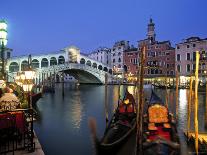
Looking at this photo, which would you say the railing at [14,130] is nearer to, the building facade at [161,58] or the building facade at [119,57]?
the building facade at [161,58]

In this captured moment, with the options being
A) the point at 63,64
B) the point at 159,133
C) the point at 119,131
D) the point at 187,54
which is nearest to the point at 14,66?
the point at 63,64

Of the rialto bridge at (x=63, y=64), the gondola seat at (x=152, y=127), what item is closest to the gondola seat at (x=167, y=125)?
the gondola seat at (x=152, y=127)

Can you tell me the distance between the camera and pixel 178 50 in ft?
113

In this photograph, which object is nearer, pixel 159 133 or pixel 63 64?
pixel 159 133

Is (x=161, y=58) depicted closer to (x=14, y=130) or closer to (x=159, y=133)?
(x=159, y=133)

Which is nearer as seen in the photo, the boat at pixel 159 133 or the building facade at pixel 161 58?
the boat at pixel 159 133

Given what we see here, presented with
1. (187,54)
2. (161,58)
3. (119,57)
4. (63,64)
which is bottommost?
(63,64)

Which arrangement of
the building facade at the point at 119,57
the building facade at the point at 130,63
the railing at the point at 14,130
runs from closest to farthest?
the railing at the point at 14,130, the building facade at the point at 130,63, the building facade at the point at 119,57

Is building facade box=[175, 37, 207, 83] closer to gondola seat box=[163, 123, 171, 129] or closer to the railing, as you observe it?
gondola seat box=[163, 123, 171, 129]

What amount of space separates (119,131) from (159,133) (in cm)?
121

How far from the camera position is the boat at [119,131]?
5543 mm

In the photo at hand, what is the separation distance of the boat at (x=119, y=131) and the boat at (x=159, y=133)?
54 centimetres

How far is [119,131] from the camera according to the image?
6.38m

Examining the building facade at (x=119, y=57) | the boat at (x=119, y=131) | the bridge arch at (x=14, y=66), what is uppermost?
the building facade at (x=119, y=57)
